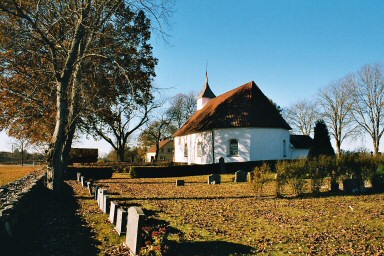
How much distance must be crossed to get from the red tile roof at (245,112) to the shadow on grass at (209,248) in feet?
73.7

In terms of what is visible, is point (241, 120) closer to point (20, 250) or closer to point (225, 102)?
point (225, 102)

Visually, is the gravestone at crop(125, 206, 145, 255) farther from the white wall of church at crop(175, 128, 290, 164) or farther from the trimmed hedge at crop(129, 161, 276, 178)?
the white wall of church at crop(175, 128, 290, 164)

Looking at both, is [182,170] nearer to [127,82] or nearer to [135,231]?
[127,82]

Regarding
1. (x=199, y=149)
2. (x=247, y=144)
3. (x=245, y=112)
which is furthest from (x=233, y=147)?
(x=199, y=149)

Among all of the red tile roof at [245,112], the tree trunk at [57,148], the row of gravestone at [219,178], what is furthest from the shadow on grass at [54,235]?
the red tile roof at [245,112]

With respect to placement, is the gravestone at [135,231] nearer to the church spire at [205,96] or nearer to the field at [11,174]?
the field at [11,174]

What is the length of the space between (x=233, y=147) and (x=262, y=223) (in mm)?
21199

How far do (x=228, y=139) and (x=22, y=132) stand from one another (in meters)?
17.6

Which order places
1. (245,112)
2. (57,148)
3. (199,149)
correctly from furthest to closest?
(199,149), (245,112), (57,148)

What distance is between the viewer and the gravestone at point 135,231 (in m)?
6.06

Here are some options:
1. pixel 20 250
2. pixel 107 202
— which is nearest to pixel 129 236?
pixel 20 250

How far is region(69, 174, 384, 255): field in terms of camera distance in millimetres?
6648

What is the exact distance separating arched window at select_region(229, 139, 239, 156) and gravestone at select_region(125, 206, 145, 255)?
23753mm

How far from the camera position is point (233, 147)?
98.5 feet
